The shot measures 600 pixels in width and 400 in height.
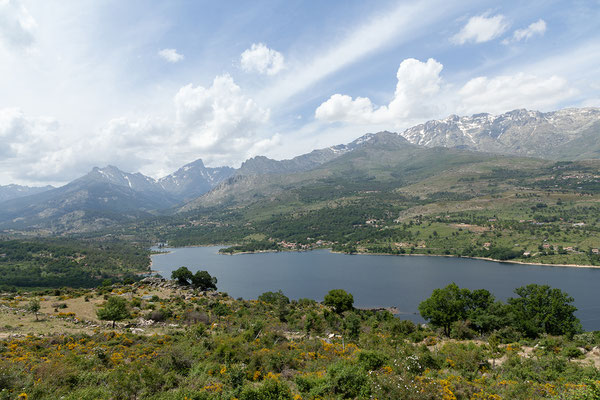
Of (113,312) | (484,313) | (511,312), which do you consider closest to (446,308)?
(484,313)

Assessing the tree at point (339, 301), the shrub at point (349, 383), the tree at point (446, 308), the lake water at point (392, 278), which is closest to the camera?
the shrub at point (349, 383)

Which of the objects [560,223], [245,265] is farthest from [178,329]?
[560,223]

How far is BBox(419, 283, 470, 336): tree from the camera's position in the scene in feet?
142

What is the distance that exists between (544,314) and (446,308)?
13868 mm

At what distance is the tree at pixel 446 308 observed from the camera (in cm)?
4341

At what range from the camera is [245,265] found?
160 meters

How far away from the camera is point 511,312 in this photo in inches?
1720

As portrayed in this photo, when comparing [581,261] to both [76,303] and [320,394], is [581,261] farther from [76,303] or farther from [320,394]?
[76,303]

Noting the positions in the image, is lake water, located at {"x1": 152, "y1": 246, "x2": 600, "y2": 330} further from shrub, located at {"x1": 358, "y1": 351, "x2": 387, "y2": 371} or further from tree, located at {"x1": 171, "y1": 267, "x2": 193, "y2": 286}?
Result: shrub, located at {"x1": 358, "y1": 351, "x2": 387, "y2": 371}

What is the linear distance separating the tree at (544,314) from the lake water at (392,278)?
109 ft

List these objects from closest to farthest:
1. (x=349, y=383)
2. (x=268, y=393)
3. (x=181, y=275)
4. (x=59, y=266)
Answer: (x=268, y=393)
(x=349, y=383)
(x=181, y=275)
(x=59, y=266)

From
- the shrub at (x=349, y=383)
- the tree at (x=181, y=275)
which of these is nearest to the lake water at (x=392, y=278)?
the tree at (x=181, y=275)

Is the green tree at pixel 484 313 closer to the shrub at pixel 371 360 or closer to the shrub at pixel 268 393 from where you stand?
the shrub at pixel 371 360

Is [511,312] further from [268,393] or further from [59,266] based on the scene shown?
[59,266]
